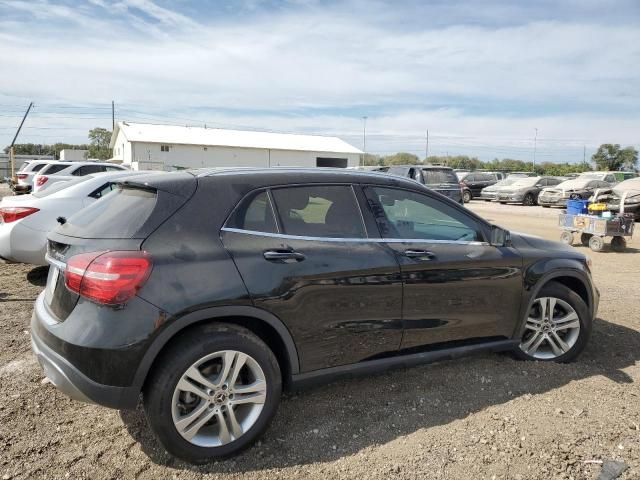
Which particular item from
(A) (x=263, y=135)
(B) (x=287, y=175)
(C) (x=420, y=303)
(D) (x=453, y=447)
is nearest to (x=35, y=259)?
(B) (x=287, y=175)

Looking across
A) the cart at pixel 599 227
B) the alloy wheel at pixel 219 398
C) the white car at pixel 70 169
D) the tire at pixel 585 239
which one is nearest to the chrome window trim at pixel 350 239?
the alloy wheel at pixel 219 398

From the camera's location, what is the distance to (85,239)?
285 cm

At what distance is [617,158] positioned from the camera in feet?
196

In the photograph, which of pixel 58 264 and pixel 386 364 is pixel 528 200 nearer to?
pixel 386 364

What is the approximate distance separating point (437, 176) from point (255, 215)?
13.8 meters

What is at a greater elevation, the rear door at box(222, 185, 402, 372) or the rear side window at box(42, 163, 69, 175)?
the rear side window at box(42, 163, 69, 175)

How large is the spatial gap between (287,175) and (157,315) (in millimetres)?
1248

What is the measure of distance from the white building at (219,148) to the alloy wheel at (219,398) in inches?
1733

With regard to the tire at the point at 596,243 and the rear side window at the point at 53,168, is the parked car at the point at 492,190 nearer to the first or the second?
the tire at the point at 596,243

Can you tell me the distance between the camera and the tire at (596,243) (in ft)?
35.2

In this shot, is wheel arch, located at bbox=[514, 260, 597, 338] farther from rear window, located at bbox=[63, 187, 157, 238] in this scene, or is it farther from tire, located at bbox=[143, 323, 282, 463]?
rear window, located at bbox=[63, 187, 157, 238]

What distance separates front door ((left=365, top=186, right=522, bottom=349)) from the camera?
349 centimetres

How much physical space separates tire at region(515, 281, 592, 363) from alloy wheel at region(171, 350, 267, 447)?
2363 mm

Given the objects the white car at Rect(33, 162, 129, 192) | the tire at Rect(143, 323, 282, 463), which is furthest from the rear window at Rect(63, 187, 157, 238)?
the white car at Rect(33, 162, 129, 192)
